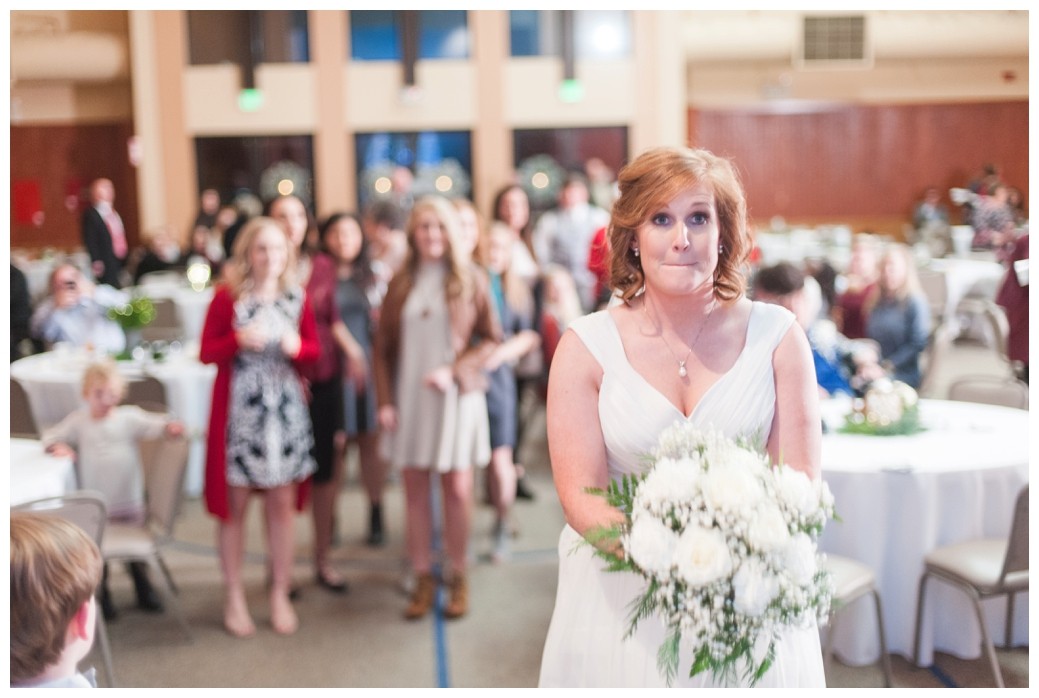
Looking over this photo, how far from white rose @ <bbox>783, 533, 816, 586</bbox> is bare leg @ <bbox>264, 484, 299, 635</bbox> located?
2630 millimetres

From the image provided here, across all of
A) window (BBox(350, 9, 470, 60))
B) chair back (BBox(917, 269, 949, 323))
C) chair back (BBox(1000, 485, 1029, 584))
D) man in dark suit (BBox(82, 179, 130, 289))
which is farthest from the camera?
window (BBox(350, 9, 470, 60))

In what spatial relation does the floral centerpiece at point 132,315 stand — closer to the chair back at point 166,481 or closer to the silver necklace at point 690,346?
the chair back at point 166,481

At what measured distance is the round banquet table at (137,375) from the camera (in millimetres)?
5312

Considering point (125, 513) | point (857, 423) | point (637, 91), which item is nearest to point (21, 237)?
point (637, 91)

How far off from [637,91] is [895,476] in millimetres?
10232

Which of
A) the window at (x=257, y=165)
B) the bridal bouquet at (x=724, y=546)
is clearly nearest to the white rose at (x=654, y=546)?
the bridal bouquet at (x=724, y=546)

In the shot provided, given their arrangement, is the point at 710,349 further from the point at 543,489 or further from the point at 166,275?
the point at 166,275

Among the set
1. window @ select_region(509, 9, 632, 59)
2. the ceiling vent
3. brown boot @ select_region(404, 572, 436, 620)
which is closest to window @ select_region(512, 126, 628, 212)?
window @ select_region(509, 9, 632, 59)

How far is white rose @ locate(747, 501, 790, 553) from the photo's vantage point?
4.72 feet

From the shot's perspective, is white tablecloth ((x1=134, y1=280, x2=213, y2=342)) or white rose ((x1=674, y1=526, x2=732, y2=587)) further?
white tablecloth ((x1=134, y1=280, x2=213, y2=342))

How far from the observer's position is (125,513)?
3.90 m

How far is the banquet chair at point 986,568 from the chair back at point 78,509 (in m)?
2.44

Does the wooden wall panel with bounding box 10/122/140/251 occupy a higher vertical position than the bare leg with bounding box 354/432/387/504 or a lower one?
higher

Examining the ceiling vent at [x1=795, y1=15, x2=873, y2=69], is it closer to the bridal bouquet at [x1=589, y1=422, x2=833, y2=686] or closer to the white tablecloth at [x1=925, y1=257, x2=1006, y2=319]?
the white tablecloth at [x1=925, y1=257, x2=1006, y2=319]
